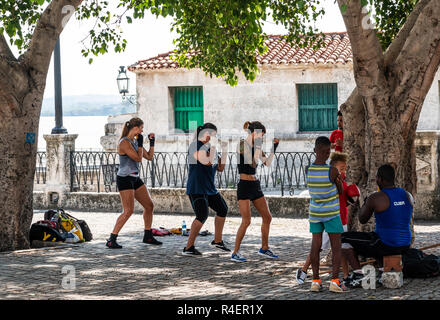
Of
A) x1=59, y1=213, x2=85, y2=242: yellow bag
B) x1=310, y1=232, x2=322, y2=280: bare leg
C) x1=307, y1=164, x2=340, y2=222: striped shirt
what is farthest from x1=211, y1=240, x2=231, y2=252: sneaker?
x1=307, y1=164, x2=340, y2=222: striped shirt

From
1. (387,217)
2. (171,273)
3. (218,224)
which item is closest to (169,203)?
(218,224)

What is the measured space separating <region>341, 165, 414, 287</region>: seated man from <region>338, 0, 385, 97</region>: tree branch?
1.40 m

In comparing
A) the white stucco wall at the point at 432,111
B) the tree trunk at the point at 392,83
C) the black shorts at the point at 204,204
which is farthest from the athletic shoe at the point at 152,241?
the white stucco wall at the point at 432,111

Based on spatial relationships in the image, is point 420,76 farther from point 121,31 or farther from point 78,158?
point 78,158

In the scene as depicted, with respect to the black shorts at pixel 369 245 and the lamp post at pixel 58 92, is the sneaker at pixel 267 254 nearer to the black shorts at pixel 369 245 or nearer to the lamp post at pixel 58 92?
the black shorts at pixel 369 245

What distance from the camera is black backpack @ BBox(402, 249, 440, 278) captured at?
8.33 metres

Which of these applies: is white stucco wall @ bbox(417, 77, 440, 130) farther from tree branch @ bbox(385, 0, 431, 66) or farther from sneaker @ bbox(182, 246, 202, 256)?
sneaker @ bbox(182, 246, 202, 256)

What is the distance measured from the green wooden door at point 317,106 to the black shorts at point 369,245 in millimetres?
16423

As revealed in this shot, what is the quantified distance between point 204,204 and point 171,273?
1466 millimetres

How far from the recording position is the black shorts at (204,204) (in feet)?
34.4

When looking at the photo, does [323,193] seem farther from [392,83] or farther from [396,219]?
[392,83]

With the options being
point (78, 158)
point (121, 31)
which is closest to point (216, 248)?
point (121, 31)

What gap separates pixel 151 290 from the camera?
8.26 m

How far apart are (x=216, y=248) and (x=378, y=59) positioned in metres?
3.91
